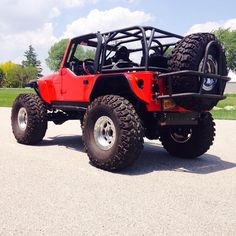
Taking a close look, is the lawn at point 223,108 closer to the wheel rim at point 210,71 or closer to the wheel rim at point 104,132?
the wheel rim at point 210,71

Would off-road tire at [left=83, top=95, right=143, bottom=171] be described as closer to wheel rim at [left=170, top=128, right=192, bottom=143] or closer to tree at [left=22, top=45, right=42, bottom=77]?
wheel rim at [left=170, top=128, right=192, bottom=143]

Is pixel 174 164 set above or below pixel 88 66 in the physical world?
below

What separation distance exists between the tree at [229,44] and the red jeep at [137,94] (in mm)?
70866

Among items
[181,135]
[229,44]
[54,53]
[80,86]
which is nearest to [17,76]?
[54,53]

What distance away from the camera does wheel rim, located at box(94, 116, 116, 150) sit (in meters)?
5.14

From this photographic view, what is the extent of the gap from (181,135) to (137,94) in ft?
5.92

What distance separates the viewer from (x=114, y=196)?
147 inches

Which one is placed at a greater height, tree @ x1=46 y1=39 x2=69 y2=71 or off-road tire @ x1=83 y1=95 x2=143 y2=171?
tree @ x1=46 y1=39 x2=69 y2=71

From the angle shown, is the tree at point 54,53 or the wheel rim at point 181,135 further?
the tree at point 54,53

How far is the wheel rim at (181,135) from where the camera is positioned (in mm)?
6086

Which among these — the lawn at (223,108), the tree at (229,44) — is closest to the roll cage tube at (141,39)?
the lawn at (223,108)

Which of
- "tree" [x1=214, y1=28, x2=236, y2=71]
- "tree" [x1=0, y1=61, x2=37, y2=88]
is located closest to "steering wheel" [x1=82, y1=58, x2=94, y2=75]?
"tree" [x1=214, y1=28, x2=236, y2=71]

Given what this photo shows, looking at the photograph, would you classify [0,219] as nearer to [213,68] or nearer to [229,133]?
[213,68]

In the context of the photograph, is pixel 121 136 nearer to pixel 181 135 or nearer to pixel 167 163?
pixel 167 163
